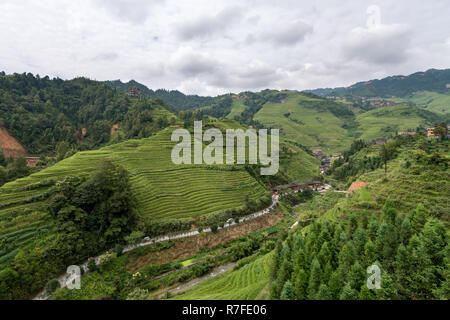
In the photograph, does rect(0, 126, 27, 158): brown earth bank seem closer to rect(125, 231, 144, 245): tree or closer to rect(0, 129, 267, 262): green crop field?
rect(0, 129, 267, 262): green crop field

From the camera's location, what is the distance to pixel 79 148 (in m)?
71.8

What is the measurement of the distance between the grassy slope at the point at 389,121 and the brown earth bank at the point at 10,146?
158 metres

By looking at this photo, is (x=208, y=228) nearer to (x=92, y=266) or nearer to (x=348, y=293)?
(x=92, y=266)

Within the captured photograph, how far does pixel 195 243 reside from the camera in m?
34.0

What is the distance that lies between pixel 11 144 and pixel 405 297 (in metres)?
99.9

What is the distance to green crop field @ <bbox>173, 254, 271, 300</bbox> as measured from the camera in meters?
20.4

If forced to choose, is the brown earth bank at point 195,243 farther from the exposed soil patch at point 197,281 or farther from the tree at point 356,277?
the tree at point 356,277

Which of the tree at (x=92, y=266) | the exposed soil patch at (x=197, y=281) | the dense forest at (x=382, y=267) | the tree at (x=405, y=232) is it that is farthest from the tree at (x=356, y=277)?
the tree at (x=92, y=266)

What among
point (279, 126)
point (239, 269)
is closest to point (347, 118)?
point (279, 126)

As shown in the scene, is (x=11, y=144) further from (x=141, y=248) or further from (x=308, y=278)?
(x=308, y=278)

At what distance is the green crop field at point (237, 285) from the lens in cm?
2039

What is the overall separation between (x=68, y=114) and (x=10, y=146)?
130ft

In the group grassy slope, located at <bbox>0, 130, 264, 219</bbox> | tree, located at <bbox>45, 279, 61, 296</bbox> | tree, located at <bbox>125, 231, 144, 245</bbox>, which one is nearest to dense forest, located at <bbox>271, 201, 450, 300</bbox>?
tree, located at <bbox>125, 231, 144, 245</bbox>

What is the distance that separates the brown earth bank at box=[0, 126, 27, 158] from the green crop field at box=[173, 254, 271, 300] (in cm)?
7581
